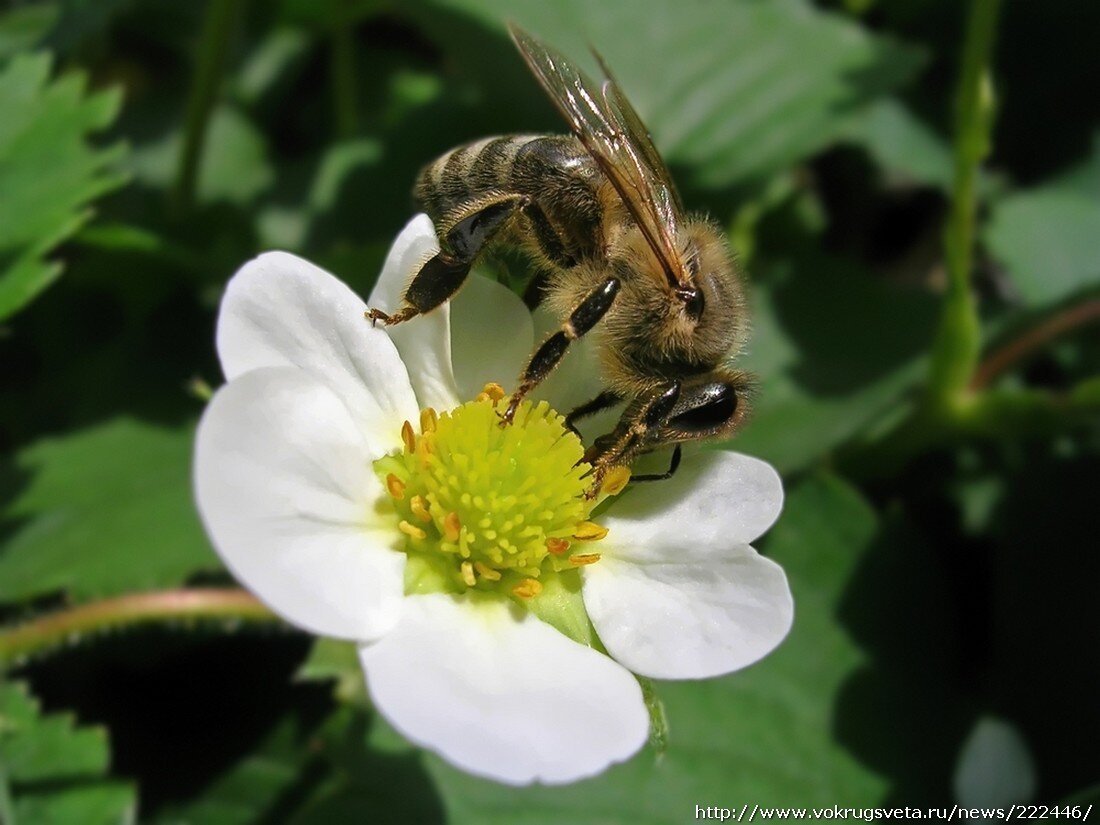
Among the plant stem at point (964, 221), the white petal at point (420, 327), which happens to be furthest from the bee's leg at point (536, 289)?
the plant stem at point (964, 221)

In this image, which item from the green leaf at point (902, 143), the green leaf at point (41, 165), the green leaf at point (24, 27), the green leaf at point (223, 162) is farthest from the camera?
the green leaf at point (902, 143)

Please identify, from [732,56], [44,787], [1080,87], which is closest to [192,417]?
[44,787]

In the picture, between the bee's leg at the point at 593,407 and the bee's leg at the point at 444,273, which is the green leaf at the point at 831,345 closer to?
the bee's leg at the point at 593,407

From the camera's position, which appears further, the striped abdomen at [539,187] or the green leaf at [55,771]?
the green leaf at [55,771]

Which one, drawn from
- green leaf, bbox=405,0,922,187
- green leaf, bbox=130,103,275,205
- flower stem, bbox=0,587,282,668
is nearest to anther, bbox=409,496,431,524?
flower stem, bbox=0,587,282,668

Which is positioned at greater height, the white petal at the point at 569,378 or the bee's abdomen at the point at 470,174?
the bee's abdomen at the point at 470,174

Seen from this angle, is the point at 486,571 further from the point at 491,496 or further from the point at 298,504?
the point at 298,504

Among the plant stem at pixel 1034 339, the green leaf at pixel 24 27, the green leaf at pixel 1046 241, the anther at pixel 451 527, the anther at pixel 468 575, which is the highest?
the green leaf at pixel 24 27

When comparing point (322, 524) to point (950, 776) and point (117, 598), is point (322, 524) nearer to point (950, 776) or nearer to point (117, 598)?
point (117, 598)
